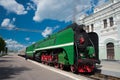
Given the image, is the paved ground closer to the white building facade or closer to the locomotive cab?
the locomotive cab

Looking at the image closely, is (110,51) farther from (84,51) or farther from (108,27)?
(84,51)

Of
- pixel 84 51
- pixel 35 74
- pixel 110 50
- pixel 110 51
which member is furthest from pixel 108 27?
pixel 35 74

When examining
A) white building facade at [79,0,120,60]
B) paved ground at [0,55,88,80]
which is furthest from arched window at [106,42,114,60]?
paved ground at [0,55,88,80]

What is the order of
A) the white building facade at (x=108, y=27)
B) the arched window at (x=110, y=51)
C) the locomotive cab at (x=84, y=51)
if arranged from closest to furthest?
the locomotive cab at (x=84, y=51)
the white building facade at (x=108, y=27)
the arched window at (x=110, y=51)

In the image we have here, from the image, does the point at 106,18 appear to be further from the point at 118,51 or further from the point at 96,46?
the point at 96,46

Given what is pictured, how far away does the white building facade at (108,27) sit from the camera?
22922mm

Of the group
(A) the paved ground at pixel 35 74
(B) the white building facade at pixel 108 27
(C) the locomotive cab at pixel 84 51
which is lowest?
(A) the paved ground at pixel 35 74

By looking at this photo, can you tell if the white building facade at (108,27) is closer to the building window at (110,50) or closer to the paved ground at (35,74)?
the building window at (110,50)

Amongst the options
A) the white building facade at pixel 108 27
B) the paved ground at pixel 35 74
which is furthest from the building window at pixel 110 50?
the paved ground at pixel 35 74

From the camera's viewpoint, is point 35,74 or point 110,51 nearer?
point 35,74

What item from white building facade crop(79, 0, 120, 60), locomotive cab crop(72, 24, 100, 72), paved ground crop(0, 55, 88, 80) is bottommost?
paved ground crop(0, 55, 88, 80)

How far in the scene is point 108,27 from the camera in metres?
24.6

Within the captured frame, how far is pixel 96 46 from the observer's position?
44.2 feet

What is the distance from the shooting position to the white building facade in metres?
22.9
